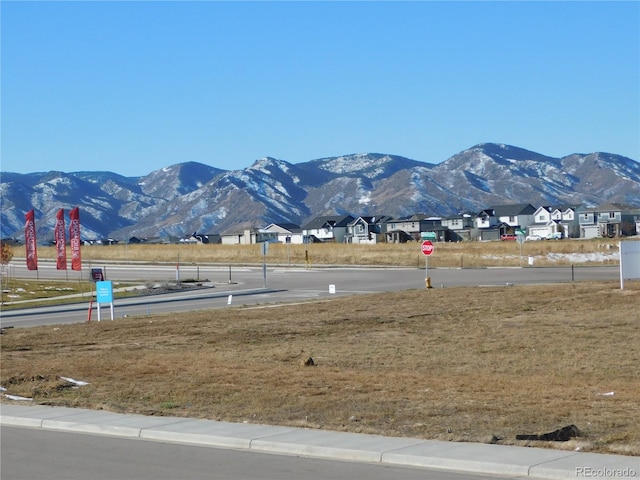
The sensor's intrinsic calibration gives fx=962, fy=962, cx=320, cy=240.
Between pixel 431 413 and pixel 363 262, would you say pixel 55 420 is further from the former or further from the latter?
pixel 363 262

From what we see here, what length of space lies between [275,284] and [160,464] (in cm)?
4988

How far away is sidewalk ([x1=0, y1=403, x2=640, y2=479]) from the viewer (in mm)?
9883

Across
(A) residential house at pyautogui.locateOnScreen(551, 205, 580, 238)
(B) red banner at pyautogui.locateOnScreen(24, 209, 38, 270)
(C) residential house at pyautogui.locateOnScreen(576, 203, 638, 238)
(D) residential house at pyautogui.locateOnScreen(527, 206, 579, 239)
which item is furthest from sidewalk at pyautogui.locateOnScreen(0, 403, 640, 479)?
(A) residential house at pyautogui.locateOnScreen(551, 205, 580, 238)

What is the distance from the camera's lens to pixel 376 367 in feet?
66.8

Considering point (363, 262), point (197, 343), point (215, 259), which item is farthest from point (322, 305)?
point (215, 259)

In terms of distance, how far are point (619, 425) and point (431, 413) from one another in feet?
8.42

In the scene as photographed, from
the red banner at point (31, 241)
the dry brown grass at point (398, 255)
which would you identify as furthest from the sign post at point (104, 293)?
the dry brown grass at point (398, 255)

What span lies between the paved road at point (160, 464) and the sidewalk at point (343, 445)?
238 millimetres

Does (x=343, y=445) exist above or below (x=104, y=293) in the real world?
below

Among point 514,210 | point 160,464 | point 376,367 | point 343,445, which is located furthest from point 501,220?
point 160,464

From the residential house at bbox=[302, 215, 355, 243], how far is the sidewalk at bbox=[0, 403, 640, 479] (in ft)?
549

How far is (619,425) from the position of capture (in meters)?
12.1

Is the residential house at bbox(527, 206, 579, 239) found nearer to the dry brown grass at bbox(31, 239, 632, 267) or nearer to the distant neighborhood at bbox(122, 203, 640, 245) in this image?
the distant neighborhood at bbox(122, 203, 640, 245)

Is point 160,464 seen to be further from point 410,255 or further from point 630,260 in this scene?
point 410,255
